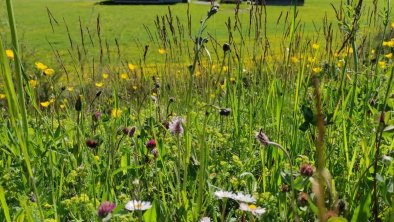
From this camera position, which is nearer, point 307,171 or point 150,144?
point 307,171

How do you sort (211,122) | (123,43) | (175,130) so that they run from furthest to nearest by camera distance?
(123,43) → (211,122) → (175,130)

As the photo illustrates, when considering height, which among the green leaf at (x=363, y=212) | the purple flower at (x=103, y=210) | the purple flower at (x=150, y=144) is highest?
the purple flower at (x=103, y=210)

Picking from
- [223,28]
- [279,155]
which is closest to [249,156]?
[279,155]

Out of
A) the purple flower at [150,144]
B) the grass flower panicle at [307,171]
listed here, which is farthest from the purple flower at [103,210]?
the purple flower at [150,144]

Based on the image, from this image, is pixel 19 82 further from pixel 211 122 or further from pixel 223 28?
pixel 223 28

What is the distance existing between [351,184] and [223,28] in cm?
1586

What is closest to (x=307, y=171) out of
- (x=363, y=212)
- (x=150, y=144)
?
(x=363, y=212)

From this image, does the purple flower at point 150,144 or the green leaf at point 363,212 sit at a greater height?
the green leaf at point 363,212

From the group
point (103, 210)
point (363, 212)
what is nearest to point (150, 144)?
point (103, 210)

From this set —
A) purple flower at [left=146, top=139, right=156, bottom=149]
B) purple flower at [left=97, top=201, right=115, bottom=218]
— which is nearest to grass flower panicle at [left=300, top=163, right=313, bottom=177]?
purple flower at [left=97, top=201, right=115, bottom=218]

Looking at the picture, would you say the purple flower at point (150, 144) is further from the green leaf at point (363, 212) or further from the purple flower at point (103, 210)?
the green leaf at point (363, 212)

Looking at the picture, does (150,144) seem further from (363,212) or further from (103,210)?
(363,212)

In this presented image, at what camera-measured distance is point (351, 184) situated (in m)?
1.30

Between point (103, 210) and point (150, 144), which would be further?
point (150, 144)
